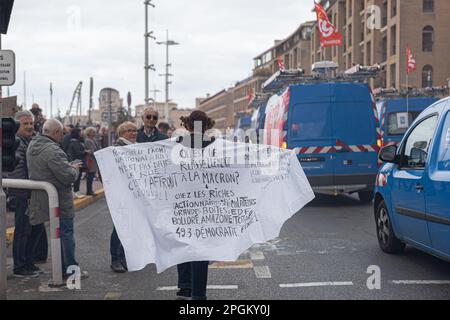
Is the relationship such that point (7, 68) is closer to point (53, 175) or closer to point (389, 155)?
point (53, 175)

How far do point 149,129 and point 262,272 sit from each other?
→ 208cm

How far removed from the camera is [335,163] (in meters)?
12.4

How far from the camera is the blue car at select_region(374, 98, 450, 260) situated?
563 cm

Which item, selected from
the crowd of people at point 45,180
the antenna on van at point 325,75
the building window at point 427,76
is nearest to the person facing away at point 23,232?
the crowd of people at point 45,180

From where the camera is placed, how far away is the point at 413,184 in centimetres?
629

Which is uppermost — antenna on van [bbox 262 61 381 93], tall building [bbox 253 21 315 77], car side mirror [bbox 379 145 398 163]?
tall building [bbox 253 21 315 77]

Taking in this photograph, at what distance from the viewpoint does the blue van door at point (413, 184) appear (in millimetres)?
6117

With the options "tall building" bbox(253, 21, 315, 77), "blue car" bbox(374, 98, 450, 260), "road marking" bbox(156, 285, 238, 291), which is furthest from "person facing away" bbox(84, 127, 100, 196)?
"tall building" bbox(253, 21, 315, 77)

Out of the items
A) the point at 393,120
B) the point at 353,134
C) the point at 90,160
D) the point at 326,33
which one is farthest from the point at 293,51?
the point at 353,134

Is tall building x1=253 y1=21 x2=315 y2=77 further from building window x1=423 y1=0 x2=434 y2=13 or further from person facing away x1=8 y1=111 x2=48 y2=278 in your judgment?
person facing away x1=8 y1=111 x2=48 y2=278

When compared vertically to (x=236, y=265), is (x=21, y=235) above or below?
above

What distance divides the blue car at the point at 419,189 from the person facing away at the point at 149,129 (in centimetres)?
268
